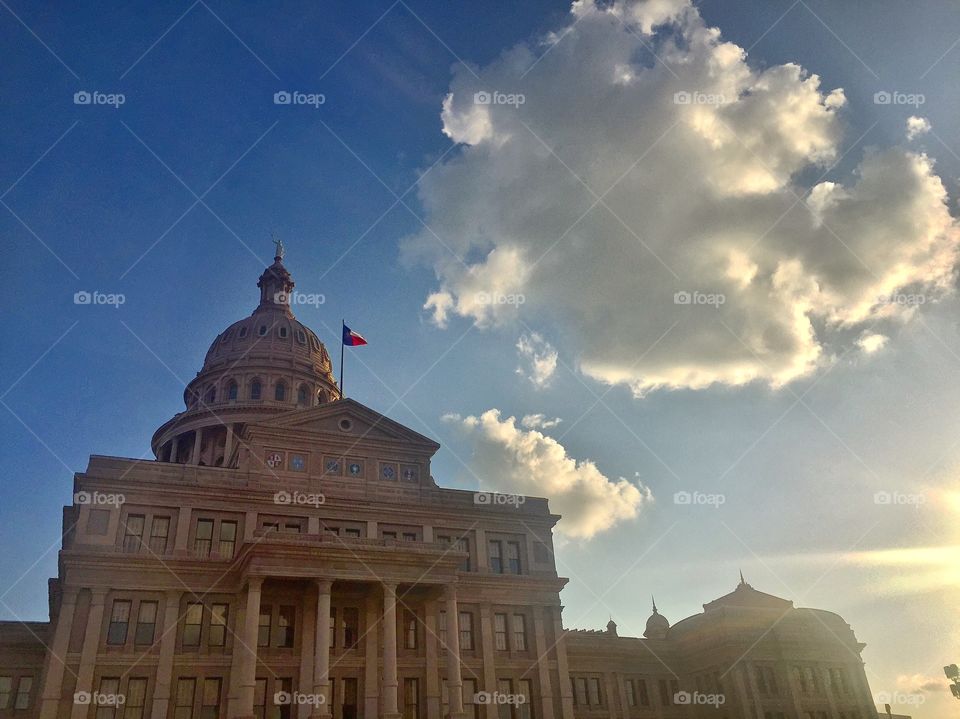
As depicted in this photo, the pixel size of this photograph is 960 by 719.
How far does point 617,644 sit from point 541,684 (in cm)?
1131

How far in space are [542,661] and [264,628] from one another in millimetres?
16789

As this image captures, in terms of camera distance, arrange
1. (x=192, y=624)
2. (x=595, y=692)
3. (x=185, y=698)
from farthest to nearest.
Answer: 1. (x=595, y=692)
2. (x=192, y=624)
3. (x=185, y=698)

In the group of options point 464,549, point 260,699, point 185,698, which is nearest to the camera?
point 185,698

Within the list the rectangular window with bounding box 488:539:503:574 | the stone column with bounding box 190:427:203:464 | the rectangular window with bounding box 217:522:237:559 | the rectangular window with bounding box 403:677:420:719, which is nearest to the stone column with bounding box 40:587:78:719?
the rectangular window with bounding box 217:522:237:559

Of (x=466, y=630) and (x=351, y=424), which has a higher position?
(x=351, y=424)

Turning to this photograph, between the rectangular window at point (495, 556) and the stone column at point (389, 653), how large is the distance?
878cm

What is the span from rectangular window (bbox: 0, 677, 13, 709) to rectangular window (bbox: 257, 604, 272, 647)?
14.2m

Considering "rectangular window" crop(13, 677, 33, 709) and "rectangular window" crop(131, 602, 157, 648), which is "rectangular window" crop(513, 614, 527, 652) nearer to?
"rectangular window" crop(131, 602, 157, 648)

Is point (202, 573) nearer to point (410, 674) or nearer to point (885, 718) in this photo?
point (410, 674)

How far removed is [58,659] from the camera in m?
35.9

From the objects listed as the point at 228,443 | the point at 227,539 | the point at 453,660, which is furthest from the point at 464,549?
the point at 228,443

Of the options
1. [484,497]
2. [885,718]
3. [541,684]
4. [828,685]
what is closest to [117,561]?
[484,497]

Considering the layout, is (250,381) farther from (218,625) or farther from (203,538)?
(218,625)

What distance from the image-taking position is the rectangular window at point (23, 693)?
40.7 metres
